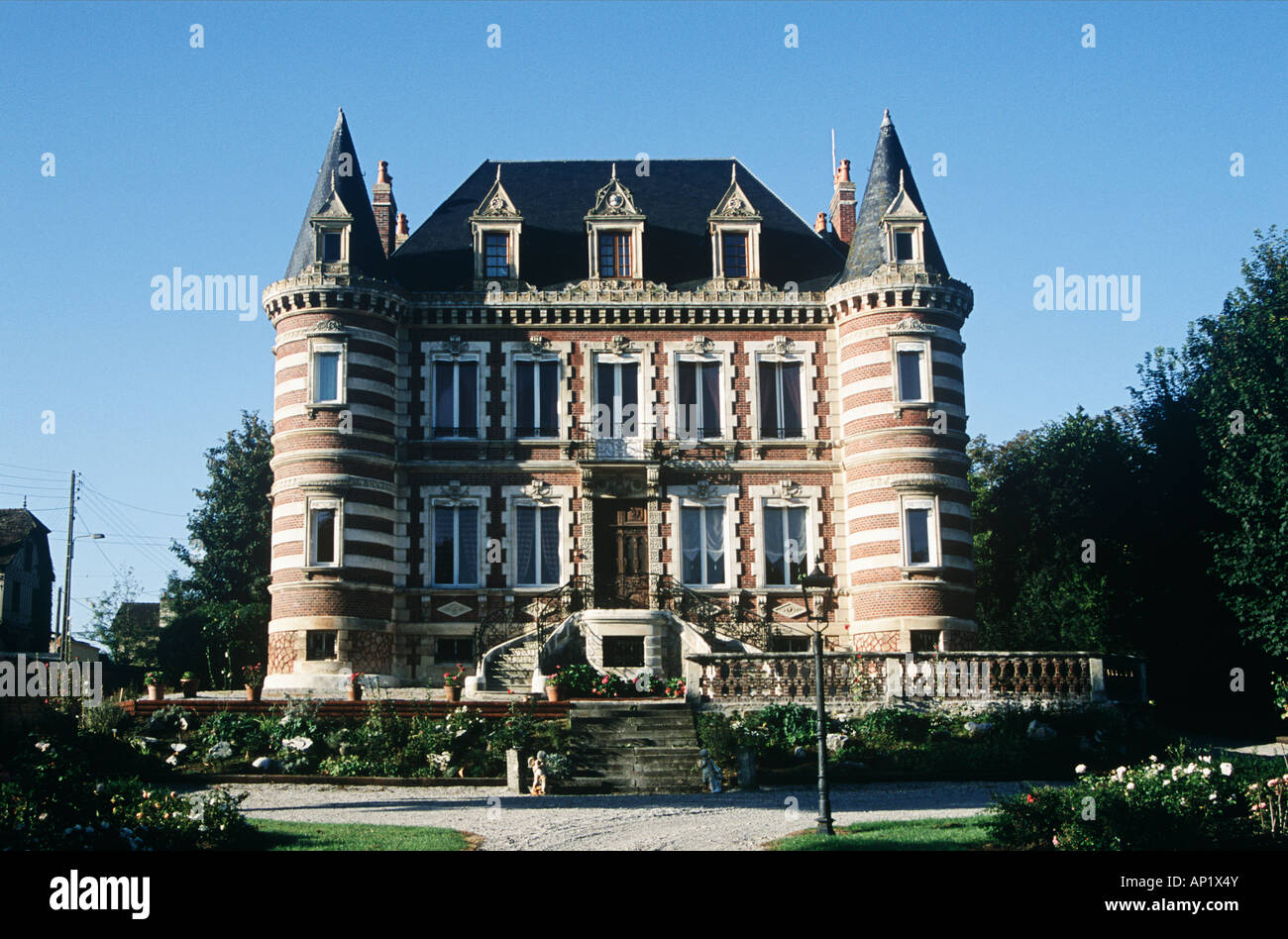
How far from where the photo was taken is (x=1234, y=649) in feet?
116

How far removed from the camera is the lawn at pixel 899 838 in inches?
680

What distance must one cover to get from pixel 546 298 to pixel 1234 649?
66.3ft

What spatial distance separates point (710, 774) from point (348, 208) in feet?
61.7

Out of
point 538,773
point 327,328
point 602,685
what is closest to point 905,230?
point 602,685

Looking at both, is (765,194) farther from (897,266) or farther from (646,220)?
(897,266)

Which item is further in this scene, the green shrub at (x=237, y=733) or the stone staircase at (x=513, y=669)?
the stone staircase at (x=513, y=669)

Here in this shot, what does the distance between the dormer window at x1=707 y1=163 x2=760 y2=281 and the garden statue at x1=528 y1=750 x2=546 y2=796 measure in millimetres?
16482

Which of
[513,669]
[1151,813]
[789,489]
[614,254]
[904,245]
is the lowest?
[1151,813]

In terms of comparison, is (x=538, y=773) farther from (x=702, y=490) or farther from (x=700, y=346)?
(x=700, y=346)

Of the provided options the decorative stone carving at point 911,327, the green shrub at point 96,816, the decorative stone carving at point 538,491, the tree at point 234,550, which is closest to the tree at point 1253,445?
the decorative stone carving at point 911,327

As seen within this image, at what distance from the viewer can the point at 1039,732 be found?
27.9 m

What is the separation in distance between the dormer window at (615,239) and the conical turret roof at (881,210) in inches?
221

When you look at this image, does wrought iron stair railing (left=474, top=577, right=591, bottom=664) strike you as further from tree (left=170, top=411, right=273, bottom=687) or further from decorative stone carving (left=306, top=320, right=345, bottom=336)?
tree (left=170, top=411, right=273, bottom=687)

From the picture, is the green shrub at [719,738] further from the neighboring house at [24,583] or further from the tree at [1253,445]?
the neighboring house at [24,583]
